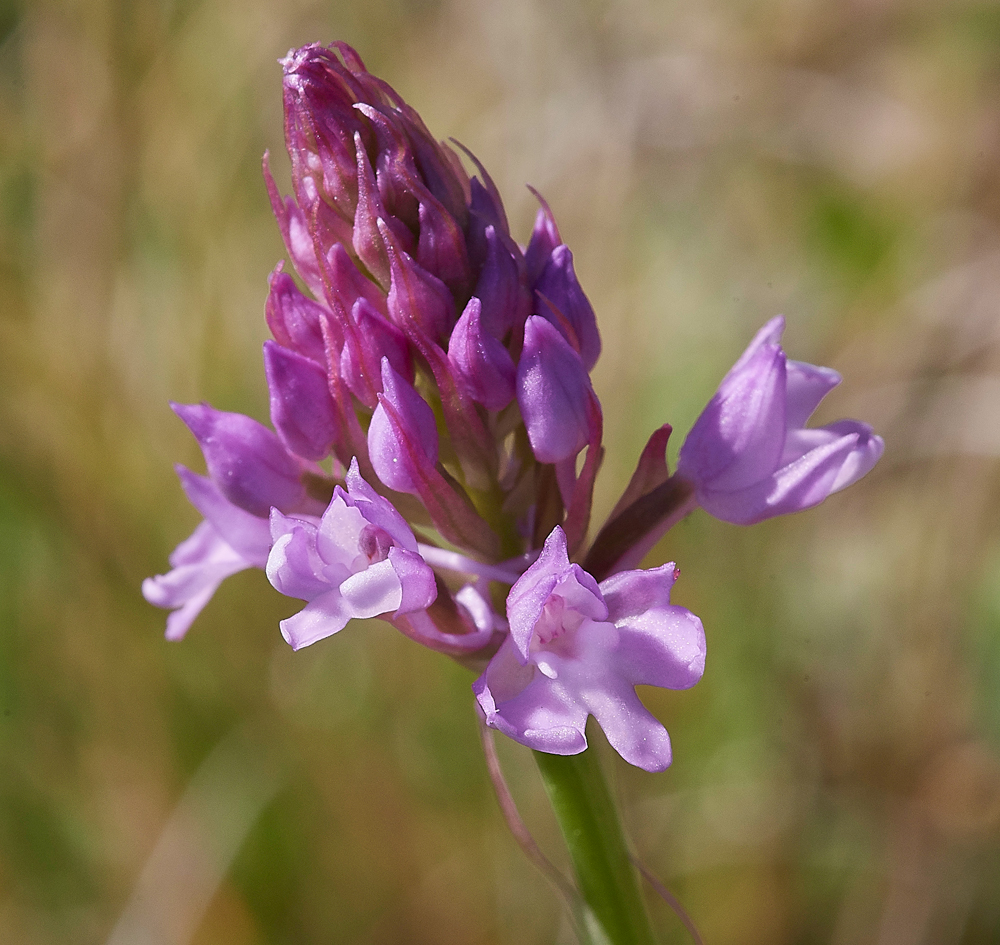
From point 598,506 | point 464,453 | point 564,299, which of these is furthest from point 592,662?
point 598,506

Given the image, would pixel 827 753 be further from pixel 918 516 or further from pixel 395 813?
pixel 395 813

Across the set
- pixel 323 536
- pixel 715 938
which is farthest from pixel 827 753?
pixel 323 536

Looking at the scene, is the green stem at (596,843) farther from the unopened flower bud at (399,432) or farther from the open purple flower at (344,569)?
the unopened flower bud at (399,432)

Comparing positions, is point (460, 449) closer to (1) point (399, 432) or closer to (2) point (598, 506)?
(1) point (399, 432)

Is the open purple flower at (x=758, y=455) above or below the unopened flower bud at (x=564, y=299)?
below

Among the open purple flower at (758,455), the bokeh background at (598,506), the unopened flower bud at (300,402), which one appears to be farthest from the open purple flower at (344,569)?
the bokeh background at (598,506)

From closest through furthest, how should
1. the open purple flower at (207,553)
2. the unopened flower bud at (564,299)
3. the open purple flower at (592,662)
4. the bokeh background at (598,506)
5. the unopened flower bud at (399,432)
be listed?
the open purple flower at (592,662)
the unopened flower bud at (399,432)
the unopened flower bud at (564,299)
the open purple flower at (207,553)
the bokeh background at (598,506)

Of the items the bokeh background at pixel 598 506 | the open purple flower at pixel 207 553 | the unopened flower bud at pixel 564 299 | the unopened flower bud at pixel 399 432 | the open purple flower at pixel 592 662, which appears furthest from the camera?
the bokeh background at pixel 598 506

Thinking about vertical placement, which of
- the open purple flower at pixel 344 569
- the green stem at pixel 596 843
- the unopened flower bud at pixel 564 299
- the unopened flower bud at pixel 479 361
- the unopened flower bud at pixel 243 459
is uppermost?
the unopened flower bud at pixel 564 299
